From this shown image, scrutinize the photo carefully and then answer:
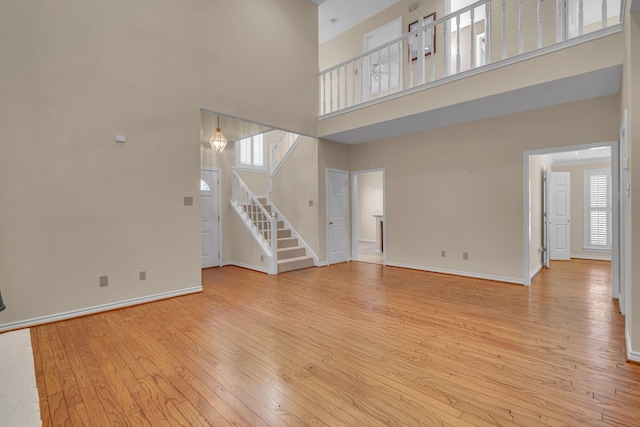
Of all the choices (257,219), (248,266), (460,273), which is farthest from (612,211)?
(248,266)

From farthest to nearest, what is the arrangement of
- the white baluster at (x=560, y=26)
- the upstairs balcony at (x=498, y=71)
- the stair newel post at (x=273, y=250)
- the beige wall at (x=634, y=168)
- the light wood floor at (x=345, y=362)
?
the stair newel post at (x=273, y=250) < the white baluster at (x=560, y=26) < the upstairs balcony at (x=498, y=71) < the beige wall at (x=634, y=168) < the light wood floor at (x=345, y=362)

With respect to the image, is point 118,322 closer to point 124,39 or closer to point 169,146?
point 169,146

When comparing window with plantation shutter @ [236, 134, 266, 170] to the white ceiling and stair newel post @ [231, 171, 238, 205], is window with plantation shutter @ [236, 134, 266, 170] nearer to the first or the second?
stair newel post @ [231, 171, 238, 205]

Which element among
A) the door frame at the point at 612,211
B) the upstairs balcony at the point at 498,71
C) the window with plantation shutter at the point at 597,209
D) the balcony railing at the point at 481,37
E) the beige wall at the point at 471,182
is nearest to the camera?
the upstairs balcony at the point at 498,71

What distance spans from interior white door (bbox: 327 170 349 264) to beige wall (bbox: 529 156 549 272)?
3459mm

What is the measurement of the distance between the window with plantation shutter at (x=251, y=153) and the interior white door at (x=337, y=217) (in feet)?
7.59

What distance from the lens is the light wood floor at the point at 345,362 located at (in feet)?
6.02

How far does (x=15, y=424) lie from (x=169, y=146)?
327 cm

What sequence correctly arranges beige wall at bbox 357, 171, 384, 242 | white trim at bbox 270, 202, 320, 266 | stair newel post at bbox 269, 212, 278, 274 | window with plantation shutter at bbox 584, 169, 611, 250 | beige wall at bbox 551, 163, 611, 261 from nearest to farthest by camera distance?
stair newel post at bbox 269, 212, 278, 274 < white trim at bbox 270, 202, 320, 266 < window with plantation shutter at bbox 584, 169, 611, 250 < beige wall at bbox 551, 163, 611, 261 < beige wall at bbox 357, 171, 384, 242

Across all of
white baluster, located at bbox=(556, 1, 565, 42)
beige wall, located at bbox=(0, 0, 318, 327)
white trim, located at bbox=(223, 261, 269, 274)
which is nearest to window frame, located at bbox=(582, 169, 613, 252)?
white baluster, located at bbox=(556, 1, 565, 42)

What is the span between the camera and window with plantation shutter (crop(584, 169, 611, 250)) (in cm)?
695

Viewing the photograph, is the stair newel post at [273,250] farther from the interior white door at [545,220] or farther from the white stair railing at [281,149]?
the interior white door at [545,220]

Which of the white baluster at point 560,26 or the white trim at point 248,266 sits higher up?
the white baluster at point 560,26

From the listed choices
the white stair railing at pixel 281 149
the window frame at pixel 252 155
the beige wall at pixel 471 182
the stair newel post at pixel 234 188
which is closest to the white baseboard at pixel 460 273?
the beige wall at pixel 471 182
